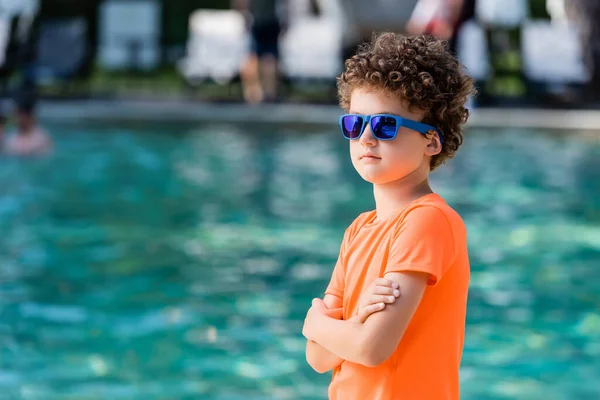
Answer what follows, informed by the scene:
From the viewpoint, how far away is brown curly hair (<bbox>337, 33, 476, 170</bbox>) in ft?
5.85

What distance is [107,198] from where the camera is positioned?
862 cm

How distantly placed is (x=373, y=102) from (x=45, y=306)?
3772mm

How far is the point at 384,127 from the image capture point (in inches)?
70.5

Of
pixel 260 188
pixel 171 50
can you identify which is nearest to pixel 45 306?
pixel 260 188

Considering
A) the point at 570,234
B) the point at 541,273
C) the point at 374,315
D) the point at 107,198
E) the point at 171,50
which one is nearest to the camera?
the point at 374,315

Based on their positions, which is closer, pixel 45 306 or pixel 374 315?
pixel 374 315

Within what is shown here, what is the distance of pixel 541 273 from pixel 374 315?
15.0ft

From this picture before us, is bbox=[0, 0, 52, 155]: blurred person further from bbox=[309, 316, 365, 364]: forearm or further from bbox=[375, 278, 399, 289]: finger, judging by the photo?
bbox=[375, 278, 399, 289]: finger

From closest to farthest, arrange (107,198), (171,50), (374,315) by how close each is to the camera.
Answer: (374,315) < (107,198) < (171,50)

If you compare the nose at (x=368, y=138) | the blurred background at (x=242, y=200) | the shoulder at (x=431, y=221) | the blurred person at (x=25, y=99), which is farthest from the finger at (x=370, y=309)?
the blurred person at (x=25, y=99)

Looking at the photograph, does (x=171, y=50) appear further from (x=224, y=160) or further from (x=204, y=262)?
(x=204, y=262)

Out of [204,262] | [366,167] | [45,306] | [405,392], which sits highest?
[204,262]

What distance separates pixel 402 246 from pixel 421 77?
29 centimetres

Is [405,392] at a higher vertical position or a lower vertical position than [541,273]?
lower
